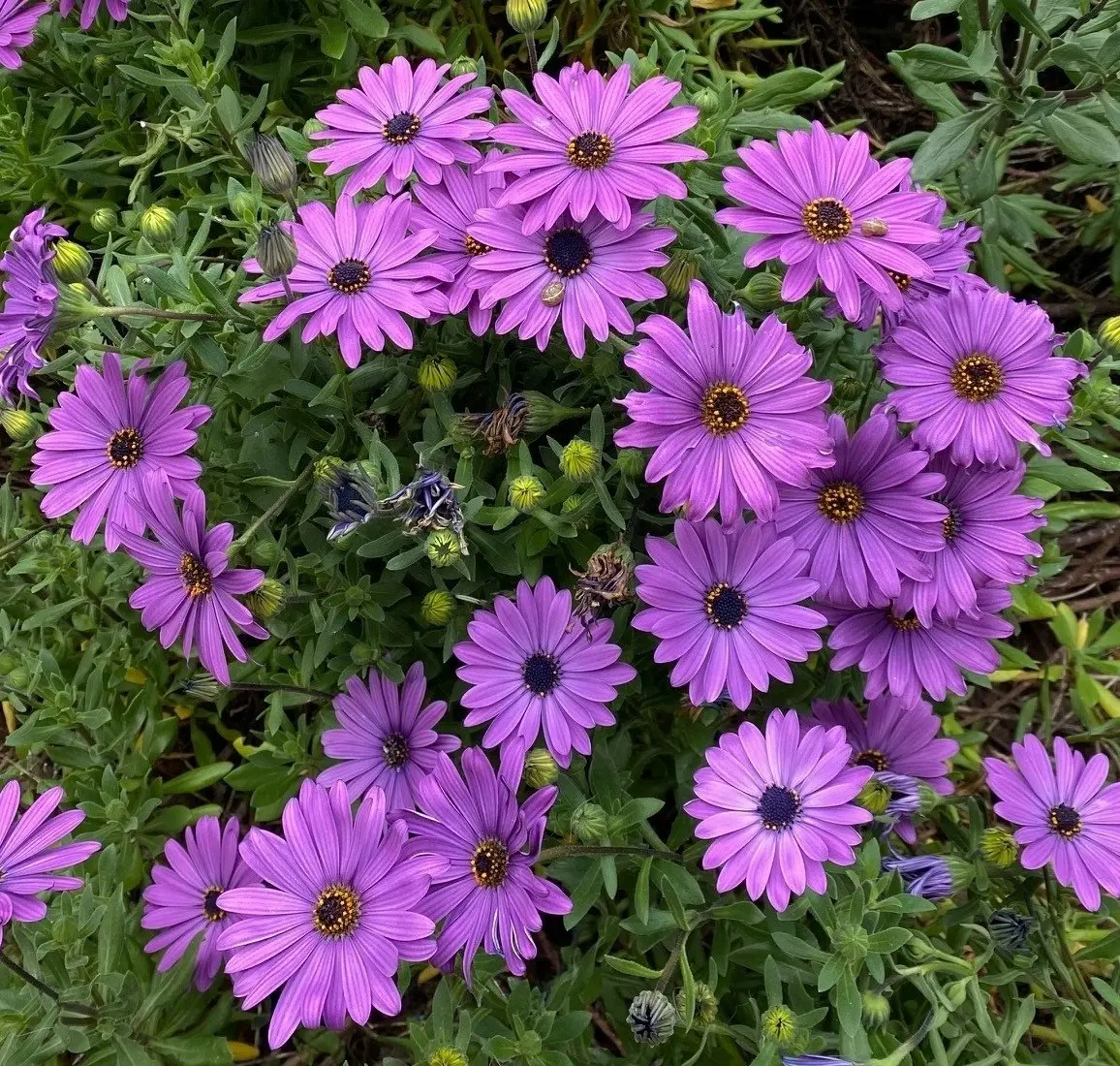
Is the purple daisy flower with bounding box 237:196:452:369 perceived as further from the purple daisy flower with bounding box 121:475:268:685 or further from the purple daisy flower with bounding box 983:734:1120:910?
the purple daisy flower with bounding box 983:734:1120:910

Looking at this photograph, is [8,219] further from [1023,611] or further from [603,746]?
[1023,611]

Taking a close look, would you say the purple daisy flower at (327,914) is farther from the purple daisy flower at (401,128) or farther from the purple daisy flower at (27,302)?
the purple daisy flower at (401,128)

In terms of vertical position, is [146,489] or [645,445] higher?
[645,445]

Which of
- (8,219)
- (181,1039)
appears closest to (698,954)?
(181,1039)

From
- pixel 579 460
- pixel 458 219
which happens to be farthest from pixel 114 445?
pixel 579 460

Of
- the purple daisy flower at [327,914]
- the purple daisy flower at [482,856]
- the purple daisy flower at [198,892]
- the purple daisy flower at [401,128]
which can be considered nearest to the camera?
the purple daisy flower at [327,914]

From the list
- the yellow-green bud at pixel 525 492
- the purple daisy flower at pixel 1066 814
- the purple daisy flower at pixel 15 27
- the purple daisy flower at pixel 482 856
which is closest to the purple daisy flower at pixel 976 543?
the purple daisy flower at pixel 1066 814
